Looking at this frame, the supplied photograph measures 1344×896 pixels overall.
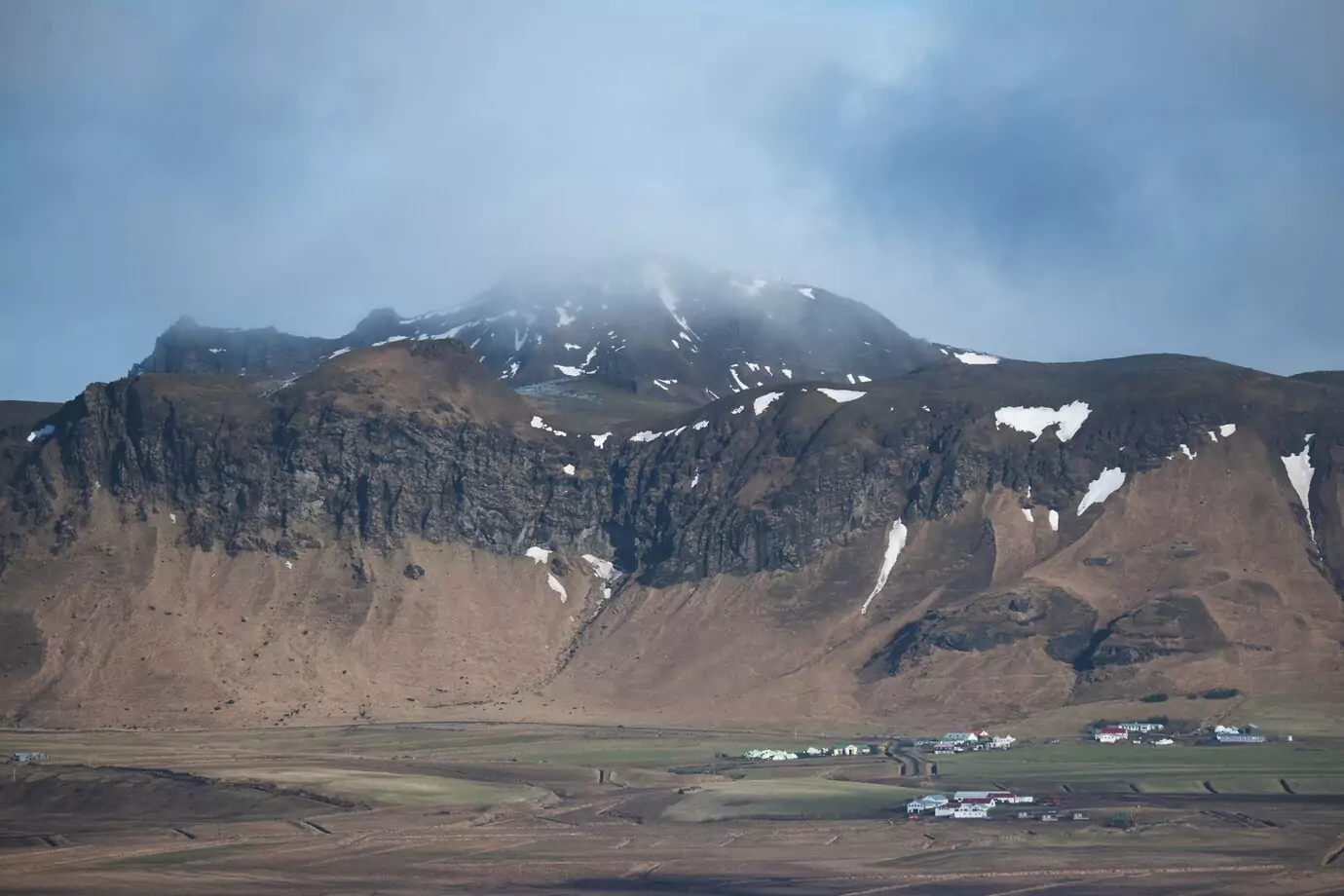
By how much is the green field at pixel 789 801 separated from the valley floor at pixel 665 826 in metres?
0.42

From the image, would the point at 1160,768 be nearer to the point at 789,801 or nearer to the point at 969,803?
the point at 969,803

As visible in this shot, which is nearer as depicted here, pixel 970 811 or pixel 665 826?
pixel 665 826

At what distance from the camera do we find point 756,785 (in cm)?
17088

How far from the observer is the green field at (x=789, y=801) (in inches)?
6043

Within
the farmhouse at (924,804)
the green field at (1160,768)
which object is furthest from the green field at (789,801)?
the green field at (1160,768)

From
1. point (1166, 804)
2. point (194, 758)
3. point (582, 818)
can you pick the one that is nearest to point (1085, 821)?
point (1166, 804)

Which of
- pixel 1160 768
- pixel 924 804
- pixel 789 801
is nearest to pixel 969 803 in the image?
pixel 924 804

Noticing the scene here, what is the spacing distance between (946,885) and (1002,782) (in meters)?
55.8

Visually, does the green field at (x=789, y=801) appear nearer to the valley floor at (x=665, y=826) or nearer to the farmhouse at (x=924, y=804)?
the valley floor at (x=665, y=826)

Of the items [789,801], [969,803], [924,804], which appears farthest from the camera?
[789,801]

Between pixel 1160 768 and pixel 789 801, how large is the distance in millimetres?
38839

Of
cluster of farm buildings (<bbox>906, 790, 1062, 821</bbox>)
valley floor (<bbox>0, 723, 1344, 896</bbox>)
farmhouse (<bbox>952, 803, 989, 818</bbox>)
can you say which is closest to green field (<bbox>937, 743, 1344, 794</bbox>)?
valley floor (<bbox>0, 723, 1344, 896</bbox>)

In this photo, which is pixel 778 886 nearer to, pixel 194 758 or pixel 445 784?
pixel 445 784

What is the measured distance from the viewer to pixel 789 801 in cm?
16050
